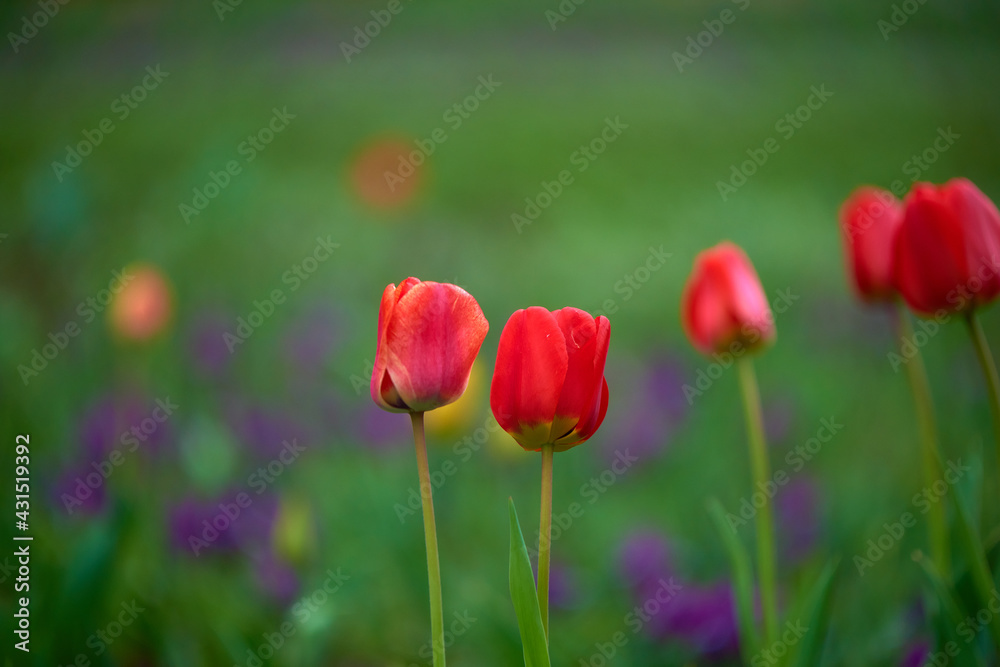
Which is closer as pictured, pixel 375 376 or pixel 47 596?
pixel 375 376

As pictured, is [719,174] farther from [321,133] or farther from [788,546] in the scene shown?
[788,546]

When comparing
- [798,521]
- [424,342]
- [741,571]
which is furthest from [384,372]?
[798,521]

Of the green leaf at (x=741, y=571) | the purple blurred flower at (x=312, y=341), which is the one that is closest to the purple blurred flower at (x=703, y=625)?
the green leaf at (x=741, y=571)

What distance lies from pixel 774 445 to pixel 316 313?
119 centimetres

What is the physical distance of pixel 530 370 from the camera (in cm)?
53

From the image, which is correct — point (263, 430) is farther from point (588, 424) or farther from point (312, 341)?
point (588, 424)

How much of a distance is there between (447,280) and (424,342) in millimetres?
1616

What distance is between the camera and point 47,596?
782 mm

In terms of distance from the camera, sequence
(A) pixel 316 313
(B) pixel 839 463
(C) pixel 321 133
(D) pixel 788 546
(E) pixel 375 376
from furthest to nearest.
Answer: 1. (C) pixel 321 133
2. (A) pixel 316 313
3. (B) pixel 839 463
4. (D) pixel 788 546
5. (E) pixel 375 376

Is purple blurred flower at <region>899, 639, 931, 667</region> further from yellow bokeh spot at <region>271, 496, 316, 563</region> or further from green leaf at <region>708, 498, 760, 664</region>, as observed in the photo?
yellow bokeh spot at <region>271, 496, 316, 563</region>

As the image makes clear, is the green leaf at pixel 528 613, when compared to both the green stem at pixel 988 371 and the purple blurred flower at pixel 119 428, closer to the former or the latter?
the green stem at pixel 988 371

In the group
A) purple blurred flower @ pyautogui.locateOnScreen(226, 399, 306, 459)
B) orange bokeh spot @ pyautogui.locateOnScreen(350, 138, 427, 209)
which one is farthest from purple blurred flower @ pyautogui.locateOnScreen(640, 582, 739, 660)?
orange bokeh spot @ pyautogui.locateOnScreen(350, 138, 427, 209)

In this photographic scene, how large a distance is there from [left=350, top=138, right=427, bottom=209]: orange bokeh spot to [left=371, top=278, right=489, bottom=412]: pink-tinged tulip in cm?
173

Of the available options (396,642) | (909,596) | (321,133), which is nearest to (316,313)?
(396,642)
